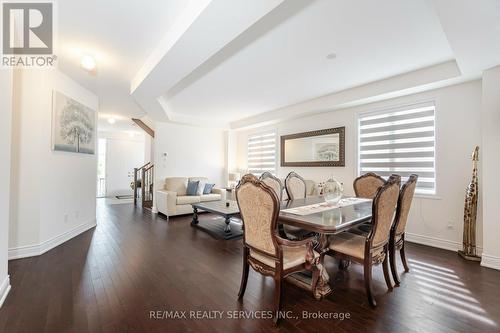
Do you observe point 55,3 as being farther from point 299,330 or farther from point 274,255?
point 299,330

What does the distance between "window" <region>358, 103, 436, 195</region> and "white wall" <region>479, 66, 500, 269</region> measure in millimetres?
691

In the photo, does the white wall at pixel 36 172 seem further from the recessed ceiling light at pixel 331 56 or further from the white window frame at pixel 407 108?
the white window frame at pixel 407 108

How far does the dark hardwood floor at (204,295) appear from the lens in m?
1.66

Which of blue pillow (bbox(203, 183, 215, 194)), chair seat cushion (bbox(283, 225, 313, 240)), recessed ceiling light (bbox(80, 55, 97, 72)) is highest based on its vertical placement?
recessed ceiling light (bbox(80, 55, 97, 72))

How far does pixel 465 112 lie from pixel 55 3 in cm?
498

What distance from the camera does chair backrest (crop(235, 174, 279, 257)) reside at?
5.49 feet

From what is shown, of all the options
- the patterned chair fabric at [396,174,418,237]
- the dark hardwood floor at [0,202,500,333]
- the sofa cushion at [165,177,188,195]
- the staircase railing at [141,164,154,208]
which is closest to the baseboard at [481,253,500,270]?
the dark hardwood floor at [0,202,500,333]

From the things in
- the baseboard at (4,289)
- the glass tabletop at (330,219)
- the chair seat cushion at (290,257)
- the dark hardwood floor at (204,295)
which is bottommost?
the dark hardwood floor at (204,295)

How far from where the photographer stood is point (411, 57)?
284cm

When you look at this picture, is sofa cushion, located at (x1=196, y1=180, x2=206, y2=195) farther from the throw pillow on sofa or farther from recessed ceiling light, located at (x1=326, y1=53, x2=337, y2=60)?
recessed ceiling light, located at (x1=326, y1=53, x2=337, y2=60)

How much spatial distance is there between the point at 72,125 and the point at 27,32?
4.93 ft

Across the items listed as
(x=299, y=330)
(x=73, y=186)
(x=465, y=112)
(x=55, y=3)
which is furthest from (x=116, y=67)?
(x=465, y=112)

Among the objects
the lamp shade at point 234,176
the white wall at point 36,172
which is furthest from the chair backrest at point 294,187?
the white wall at point 36,172

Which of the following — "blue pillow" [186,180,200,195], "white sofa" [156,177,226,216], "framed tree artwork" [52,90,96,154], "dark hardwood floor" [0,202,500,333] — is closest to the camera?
"dark hardwood floor" [0,202,500,333]
